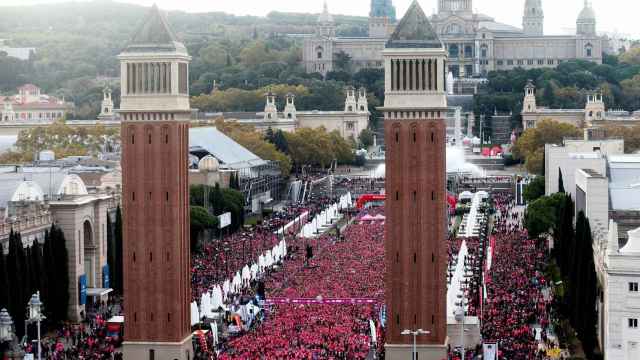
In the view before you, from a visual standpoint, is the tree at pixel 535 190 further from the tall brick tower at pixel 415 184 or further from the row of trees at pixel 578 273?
the tall brick tower at pixel 415 184

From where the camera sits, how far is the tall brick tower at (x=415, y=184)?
6562cm

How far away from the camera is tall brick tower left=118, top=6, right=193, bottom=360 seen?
67438 mm

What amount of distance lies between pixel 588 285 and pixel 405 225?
8648 millimetres

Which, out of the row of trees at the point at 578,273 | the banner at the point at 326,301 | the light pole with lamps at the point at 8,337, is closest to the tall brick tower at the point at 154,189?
the light pole with lamps at the point at 8,337

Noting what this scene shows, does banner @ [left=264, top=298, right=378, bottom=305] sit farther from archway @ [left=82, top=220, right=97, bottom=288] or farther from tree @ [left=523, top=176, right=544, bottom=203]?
tree @ [left=523, top=176, right=544, bottom=203]

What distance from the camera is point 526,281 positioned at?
86.4 m

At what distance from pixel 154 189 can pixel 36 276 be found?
33.7 feet

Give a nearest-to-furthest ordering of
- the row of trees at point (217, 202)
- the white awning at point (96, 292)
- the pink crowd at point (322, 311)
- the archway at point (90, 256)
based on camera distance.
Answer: the pink crowd at point (322, 311)
the white awning at point (96, 292)
the archway at point (90, 256)
the row of trees at point (217, 202)

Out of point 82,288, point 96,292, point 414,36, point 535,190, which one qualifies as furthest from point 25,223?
point 535,190

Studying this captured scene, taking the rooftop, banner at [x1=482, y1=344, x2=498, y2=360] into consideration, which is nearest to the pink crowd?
banner at [x1=482, y1=344, x2=498, y2=360]

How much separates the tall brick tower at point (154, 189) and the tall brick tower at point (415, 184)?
29.6 feet

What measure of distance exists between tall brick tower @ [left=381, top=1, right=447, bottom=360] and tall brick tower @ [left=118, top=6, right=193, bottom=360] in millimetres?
9014

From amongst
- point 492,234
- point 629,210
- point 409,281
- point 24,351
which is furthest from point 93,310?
point 492,234

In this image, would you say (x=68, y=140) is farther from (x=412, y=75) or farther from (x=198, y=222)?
(x=412, y=75)
